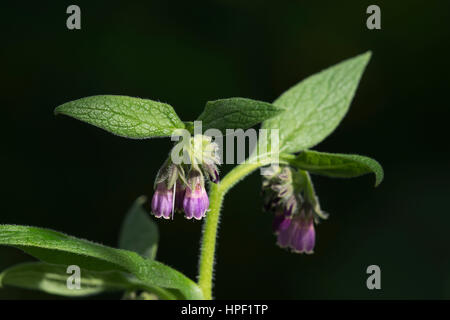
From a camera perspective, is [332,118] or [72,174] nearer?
[332,118]

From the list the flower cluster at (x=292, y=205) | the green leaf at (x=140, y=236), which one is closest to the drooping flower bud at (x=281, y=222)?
the flower cluster at (x=292, y=205)

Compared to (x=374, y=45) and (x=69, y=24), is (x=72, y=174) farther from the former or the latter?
(x=374, y=45)

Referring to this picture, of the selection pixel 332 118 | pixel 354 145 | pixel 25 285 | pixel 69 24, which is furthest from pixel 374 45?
pixel 25 285

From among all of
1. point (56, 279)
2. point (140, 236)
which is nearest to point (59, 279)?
point (56, 279)

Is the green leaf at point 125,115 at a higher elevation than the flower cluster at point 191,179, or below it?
higher

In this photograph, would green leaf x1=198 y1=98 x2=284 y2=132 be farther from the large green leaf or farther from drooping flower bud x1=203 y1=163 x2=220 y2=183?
the large green leaf

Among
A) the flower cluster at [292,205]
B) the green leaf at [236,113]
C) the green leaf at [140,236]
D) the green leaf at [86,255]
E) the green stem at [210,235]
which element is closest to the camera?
the green leaf at [236,113]

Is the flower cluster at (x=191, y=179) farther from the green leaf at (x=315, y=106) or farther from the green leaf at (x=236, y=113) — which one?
the green leaf at (x=315, y=106)
